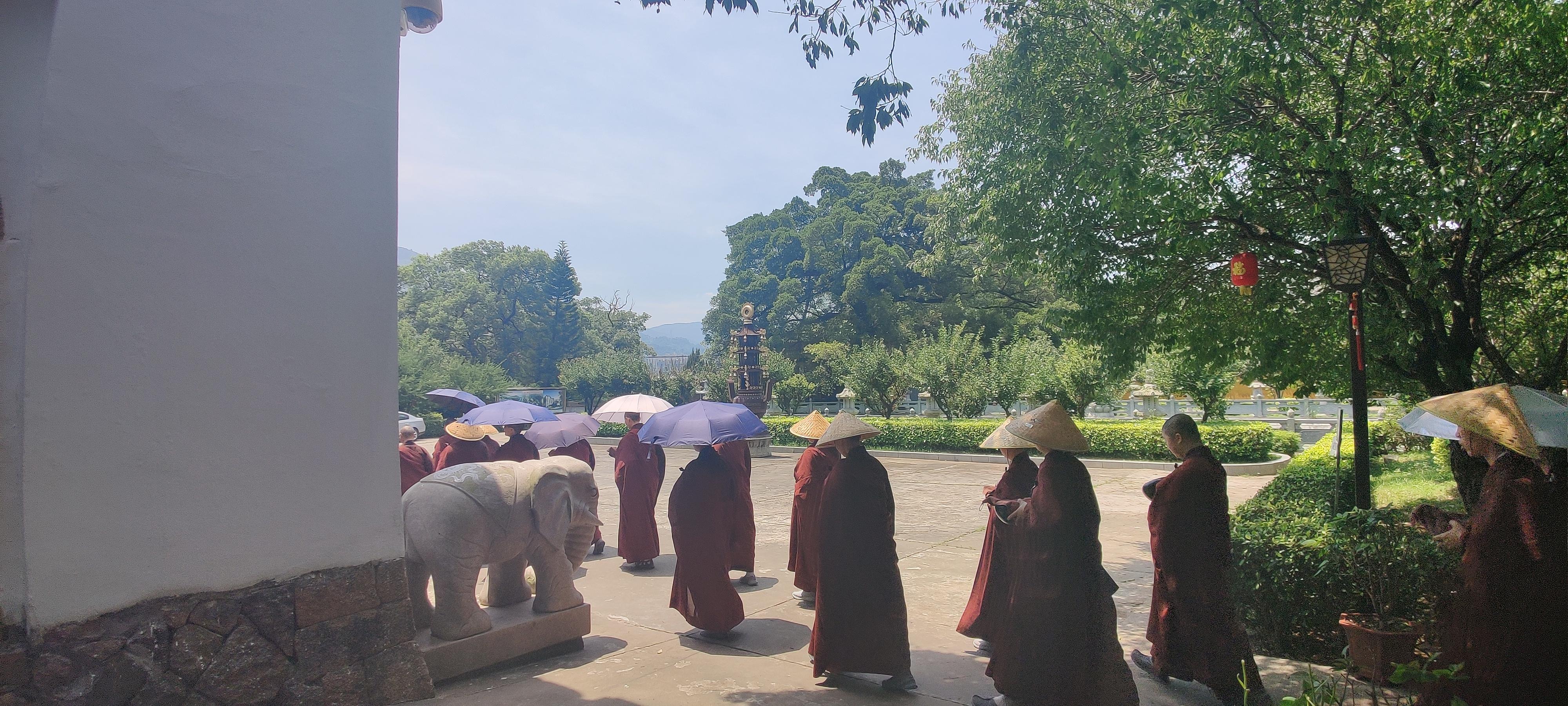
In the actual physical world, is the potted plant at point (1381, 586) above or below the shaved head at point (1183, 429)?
below

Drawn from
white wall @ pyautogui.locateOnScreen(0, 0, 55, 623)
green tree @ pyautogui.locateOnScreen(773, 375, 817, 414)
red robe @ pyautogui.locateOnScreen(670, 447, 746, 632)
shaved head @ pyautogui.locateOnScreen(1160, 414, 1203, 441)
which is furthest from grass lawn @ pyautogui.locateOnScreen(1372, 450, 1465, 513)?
green tree @ pyautogui.locateOnScreen(773, 375, 817, 414)

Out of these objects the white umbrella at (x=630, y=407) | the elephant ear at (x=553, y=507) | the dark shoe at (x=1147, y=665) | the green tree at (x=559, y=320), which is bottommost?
the dark shoe at (x=1147, y=665)

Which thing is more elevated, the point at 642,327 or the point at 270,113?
the point at 642,327

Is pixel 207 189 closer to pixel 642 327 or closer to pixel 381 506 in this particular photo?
pixel 381 506

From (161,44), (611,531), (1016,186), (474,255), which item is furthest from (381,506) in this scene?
(474,255)

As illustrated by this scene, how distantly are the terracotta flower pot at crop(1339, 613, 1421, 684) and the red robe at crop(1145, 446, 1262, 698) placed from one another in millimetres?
613

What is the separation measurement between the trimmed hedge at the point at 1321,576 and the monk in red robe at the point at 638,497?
5245 mm

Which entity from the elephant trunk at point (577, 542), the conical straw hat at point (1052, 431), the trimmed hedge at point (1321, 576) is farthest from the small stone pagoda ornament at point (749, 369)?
the conical straw hat at point (1052, 431)

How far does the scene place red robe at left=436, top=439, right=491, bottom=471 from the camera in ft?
29.0

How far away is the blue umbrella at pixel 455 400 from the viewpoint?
9.75m

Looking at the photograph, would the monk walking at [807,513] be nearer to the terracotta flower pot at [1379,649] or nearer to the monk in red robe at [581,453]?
the monk in red robe at [581,453]

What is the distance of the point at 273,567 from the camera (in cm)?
429

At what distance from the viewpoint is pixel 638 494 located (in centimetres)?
872

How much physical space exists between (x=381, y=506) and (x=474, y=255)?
62010mm
